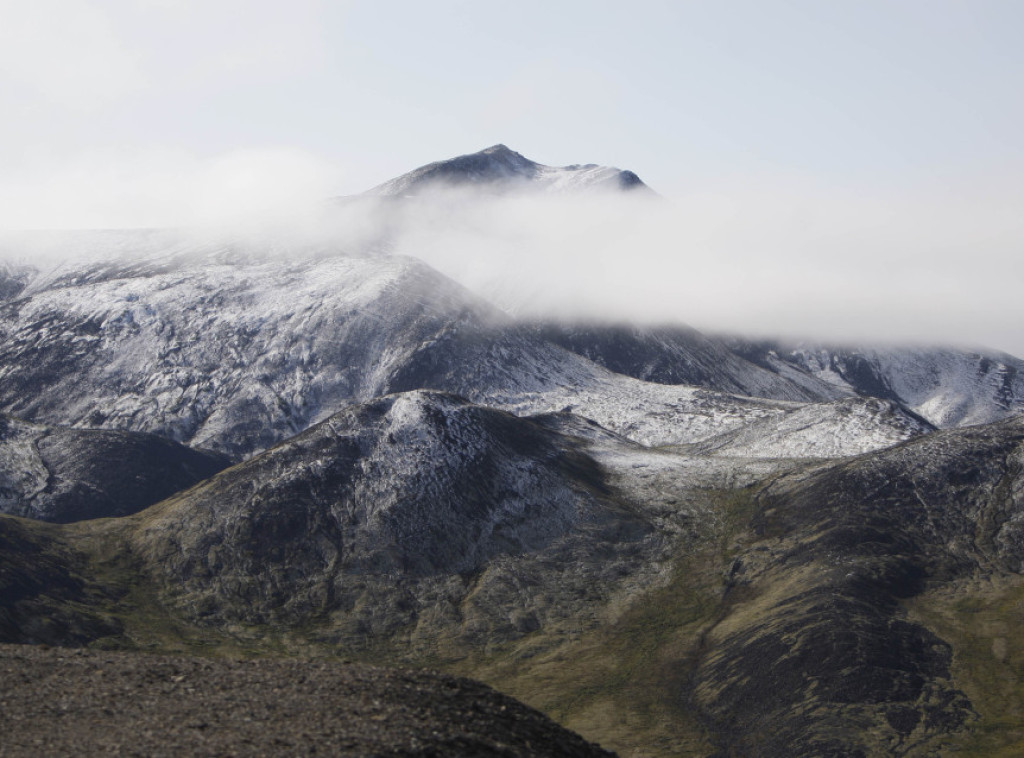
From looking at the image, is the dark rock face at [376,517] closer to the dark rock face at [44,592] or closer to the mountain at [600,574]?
the mountain at [600,574]

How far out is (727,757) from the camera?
3214 inches

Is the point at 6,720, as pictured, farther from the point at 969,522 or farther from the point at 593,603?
the point at 969,522

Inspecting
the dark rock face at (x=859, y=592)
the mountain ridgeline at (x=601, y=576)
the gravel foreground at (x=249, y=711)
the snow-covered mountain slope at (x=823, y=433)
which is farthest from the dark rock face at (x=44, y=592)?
the snow-covered mountain slope at (x=823, y=433)

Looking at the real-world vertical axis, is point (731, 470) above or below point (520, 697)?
above

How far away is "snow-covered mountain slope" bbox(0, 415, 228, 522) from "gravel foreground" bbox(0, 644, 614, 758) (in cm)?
12726

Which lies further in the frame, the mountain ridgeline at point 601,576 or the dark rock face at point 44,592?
the dark rock face at point 44,592

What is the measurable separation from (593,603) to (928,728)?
4213cm

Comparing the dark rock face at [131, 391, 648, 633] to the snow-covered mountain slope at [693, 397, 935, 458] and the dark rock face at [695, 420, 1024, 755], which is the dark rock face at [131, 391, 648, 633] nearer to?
the dark rock face at [695, 420, 1024, 755]

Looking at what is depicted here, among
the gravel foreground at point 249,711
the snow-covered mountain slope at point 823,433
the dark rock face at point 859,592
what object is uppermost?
the gravel foreground at point 249,711

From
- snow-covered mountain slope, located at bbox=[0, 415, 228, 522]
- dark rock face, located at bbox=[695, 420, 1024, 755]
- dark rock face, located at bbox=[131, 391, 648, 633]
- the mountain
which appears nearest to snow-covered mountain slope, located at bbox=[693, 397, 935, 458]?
the mountain

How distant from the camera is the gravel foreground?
35.2m

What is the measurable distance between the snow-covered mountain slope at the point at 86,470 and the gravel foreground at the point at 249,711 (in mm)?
127258

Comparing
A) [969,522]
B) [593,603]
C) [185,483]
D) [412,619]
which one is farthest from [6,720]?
[185,483]

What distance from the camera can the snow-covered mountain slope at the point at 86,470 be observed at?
163250mm
